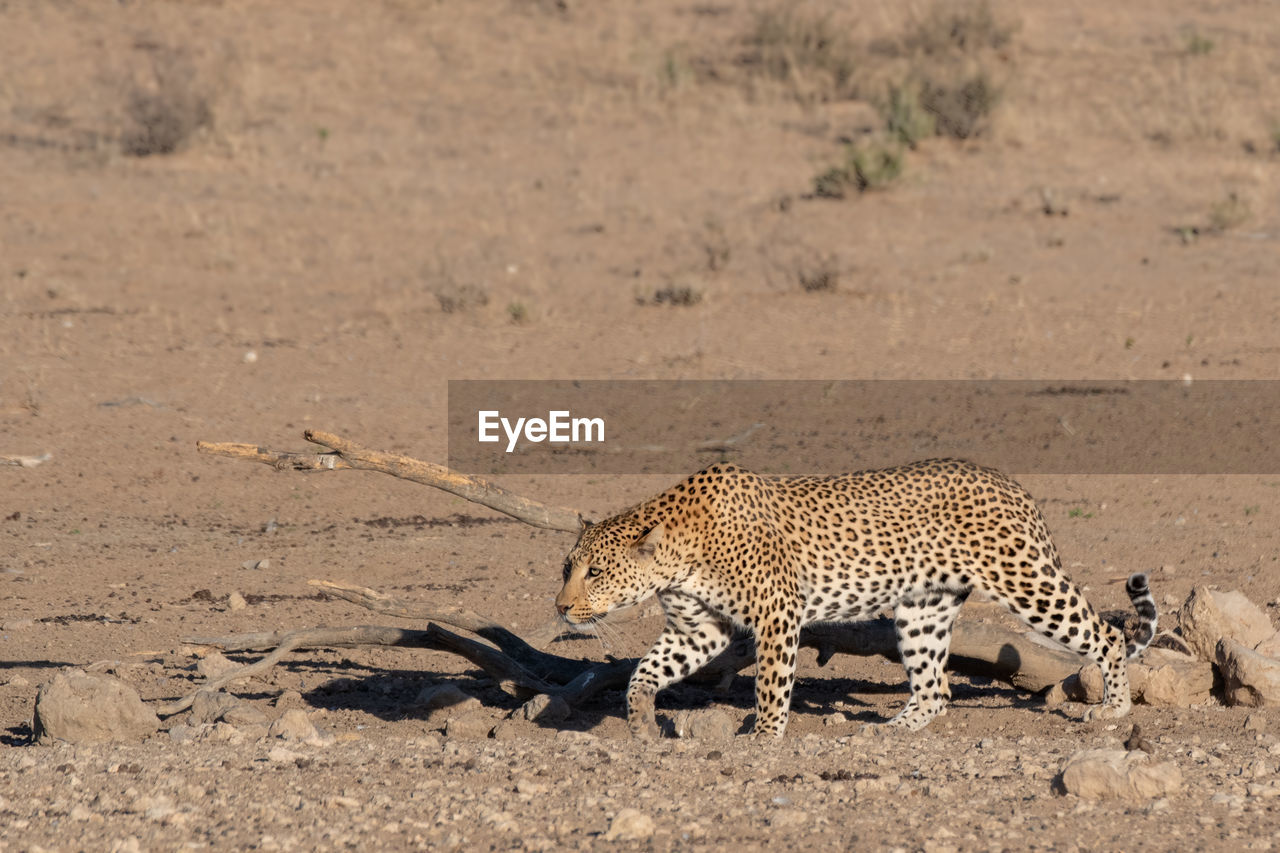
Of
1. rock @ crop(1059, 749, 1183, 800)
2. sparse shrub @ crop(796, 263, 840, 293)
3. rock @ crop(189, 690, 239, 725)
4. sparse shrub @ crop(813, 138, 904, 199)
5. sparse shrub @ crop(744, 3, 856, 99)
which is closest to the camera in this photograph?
rock @ crop(1059, 749, 1183, 800)

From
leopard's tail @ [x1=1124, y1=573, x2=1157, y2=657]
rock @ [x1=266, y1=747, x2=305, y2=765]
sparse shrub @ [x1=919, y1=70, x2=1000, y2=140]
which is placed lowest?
rock @ [x1=266, y1=747, x2=305, y2=765]

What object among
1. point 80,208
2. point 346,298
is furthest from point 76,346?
point 80,208

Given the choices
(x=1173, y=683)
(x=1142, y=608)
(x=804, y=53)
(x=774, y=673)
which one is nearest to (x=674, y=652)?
(x=774, y=673)

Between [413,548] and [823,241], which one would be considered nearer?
[413,548]

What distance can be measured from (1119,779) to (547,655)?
323 cm

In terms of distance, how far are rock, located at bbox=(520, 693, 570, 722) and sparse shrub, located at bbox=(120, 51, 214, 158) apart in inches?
672

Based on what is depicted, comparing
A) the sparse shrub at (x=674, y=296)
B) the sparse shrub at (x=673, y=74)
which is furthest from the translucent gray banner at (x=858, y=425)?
the sparse shrub at (x=673, y=74)

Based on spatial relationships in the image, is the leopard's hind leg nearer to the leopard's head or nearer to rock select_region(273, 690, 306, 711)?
the leopard's head

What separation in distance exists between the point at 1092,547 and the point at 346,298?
390 inches

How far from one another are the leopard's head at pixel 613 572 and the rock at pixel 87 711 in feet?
5.98

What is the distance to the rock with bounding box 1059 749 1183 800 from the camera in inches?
204

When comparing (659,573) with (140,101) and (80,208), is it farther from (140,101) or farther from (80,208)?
(140,101)

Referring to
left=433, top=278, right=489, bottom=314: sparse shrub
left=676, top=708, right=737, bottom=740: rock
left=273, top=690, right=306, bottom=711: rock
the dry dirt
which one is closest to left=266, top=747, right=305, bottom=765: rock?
the dry dirt

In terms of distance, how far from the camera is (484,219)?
67.9ft
